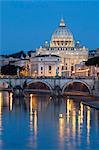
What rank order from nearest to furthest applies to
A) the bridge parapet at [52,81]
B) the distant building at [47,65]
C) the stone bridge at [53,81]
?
the stone bridge at [53,81], the bridge parapet at [52,81], the distant building at [47,65]

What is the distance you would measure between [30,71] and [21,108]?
4103cm

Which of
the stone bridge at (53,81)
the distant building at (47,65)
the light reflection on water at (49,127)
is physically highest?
the distant building at (47,65)

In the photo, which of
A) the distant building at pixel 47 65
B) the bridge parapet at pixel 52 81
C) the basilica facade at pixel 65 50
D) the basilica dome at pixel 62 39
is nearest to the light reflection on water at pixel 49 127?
the bridge parapet at pixel 52 81

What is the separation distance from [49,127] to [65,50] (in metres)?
53.6

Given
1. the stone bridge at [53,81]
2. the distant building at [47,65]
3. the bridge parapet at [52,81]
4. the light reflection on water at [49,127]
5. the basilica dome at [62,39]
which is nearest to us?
A: the light reflection on water at [49,127]

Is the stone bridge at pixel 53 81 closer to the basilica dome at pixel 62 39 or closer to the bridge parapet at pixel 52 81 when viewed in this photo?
the bridge parapet at pixel 52 81

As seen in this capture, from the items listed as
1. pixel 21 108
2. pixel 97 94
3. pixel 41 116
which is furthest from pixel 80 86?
pixel 41 116

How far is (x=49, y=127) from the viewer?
19359 millimetres

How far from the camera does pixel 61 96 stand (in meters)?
37.6

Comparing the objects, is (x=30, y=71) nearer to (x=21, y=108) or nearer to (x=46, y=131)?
(x=21, y=108)

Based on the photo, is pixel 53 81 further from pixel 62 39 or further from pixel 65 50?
pixel 62 39

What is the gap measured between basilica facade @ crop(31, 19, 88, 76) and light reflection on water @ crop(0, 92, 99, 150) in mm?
41287

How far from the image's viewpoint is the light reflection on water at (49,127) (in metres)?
16.1

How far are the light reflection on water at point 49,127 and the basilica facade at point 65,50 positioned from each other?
4129cm
